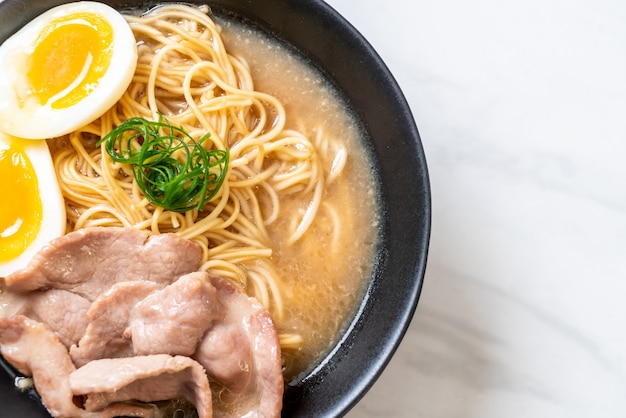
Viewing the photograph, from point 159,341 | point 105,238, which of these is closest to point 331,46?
point 105,238

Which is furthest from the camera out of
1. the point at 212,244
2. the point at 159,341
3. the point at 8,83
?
the point at 212,244

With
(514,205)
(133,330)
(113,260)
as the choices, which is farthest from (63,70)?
(514,205)

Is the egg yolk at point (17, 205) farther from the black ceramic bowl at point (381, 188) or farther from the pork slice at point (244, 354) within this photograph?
the pork slice at point (244, 354)

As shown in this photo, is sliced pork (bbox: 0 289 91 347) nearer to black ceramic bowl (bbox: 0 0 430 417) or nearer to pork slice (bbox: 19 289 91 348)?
pork slice (bbox: 19 289 91 348)

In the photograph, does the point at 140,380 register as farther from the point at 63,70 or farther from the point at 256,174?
the point at 63,70

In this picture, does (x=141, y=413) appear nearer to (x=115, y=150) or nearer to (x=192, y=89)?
(x=115, y=150)
